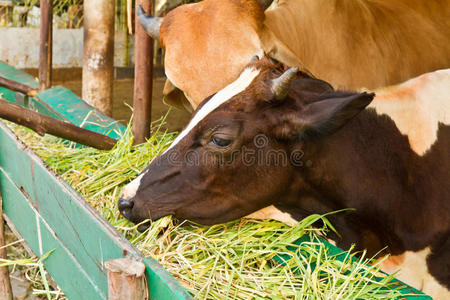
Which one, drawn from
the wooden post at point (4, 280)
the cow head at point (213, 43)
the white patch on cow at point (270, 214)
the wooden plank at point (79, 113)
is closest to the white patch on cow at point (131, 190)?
the white patch on cow at point (270, 214)

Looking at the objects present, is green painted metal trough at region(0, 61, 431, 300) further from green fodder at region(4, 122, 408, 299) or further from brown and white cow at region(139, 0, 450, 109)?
brown and white cow at region(139, 0, 450, 109)

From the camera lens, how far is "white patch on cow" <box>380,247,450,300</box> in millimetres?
2318

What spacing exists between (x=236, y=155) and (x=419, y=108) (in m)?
0.80

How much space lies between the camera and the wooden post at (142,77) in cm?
340

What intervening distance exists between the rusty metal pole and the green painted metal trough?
134 cm

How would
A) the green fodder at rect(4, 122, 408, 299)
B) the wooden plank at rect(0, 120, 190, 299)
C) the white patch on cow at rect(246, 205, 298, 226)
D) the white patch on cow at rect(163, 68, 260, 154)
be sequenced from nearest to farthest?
the wooden plank at rect(0, 120, 190, 299) < the green fodder at rect(4, 122, 408, 299) < the white patch on cow at rect(163, 68, 260, 154) < the white patch on cow at rect(246, 205, 298, 226)

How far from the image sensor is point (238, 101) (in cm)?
221

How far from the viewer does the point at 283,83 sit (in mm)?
2127

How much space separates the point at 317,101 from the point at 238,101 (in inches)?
12.0

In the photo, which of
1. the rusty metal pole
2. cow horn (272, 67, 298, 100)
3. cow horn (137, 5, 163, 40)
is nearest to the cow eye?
cow horn (272, 67, 298, 100)

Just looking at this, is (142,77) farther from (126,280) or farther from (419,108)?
(126,280)

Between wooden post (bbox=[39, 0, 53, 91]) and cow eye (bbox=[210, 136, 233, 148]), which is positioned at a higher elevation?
cow eye (bbox=[210, 136, 233, 148])

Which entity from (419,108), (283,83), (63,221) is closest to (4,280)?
(63,221)

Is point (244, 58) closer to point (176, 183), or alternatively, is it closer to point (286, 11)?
point (286, 11)
